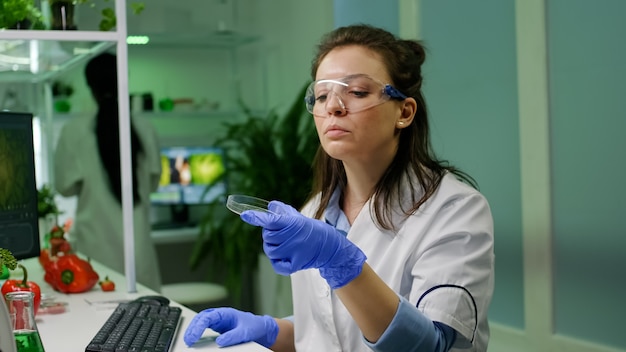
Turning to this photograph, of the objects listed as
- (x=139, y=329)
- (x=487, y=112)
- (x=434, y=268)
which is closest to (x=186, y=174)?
(x=487, y=112)

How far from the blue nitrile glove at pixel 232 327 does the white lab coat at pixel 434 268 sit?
88 millimetres

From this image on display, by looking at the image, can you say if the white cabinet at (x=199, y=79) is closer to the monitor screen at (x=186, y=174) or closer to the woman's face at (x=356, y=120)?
the monitor screen at (x=186, y=174)

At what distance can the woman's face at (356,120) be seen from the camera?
1.60 metres

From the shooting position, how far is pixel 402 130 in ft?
5.69

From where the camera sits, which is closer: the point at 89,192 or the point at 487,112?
the point at 487,112

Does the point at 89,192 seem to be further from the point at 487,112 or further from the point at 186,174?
the point at 487,112

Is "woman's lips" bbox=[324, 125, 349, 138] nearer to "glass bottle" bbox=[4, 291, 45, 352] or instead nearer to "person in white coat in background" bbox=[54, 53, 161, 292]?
"glass bottle" bbox=[4, 291, 45, 352]

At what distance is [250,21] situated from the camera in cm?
557

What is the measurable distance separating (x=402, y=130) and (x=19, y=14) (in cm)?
115

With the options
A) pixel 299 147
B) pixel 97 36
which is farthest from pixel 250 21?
pixel 97 36

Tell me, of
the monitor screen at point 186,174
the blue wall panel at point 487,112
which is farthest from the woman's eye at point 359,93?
the monitor screen at point 186,174

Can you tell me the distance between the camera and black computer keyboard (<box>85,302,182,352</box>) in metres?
1.33

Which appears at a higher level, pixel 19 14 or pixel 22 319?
pixel 19 14

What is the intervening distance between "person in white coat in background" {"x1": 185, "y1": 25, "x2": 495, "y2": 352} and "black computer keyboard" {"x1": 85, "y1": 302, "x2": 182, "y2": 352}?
0.07 meters
